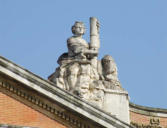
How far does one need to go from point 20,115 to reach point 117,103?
3554 millimetres

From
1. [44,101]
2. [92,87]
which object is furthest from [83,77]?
[44,101]

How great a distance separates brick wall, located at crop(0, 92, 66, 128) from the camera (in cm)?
2339

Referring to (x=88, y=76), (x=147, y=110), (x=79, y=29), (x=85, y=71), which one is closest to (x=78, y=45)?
(x=79, y=29)

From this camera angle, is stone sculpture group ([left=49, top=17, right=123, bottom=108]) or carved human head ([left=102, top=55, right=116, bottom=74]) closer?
stone sculpture group ([left=49, top=17, right=123, bottom=108])

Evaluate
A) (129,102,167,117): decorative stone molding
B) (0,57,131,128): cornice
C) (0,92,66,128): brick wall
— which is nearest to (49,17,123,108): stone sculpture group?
Result: (0,57,131,128): cornice

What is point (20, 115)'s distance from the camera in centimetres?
2352

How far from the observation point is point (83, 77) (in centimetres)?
2539

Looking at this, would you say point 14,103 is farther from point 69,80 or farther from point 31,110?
point 69,80

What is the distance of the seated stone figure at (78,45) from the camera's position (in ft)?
85.8

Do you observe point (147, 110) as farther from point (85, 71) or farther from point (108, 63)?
point (85, 71)

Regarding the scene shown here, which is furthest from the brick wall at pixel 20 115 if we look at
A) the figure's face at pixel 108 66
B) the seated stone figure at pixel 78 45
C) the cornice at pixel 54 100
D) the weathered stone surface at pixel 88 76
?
the figure's face at pixel 108 66

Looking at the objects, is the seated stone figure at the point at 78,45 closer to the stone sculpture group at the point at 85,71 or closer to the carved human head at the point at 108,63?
the stone sculpture group at the point at 85,71

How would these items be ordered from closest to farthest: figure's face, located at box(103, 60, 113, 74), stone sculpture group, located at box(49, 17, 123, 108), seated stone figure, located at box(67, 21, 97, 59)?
stone sculpture group, located at box(49, 17, 123, 108), seated stone figure, located at box(67, 21, 97, 59), figure's face, located at box(103, 60, 113, 74)

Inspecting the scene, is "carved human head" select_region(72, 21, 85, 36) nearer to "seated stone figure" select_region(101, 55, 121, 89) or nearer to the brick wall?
"seated stone figure" select_region(101, 55, 121, 89)
